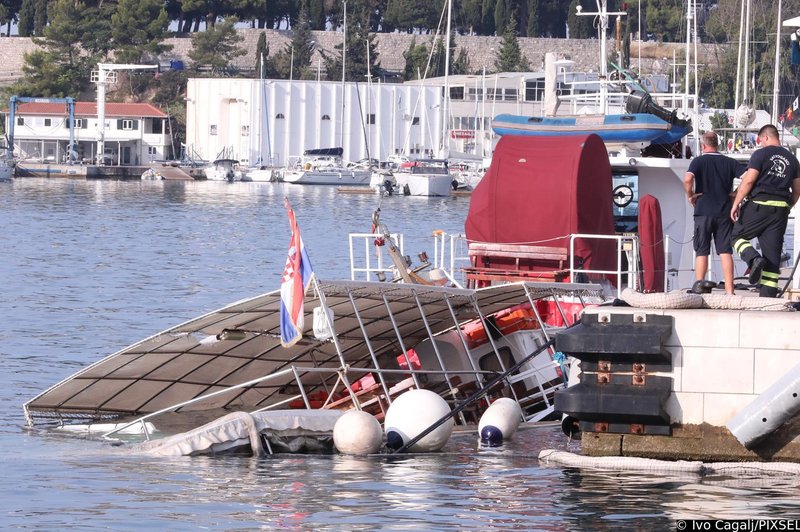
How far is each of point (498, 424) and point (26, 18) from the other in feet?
492

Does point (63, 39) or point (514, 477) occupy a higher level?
point (63, 39)

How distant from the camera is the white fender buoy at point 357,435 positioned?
15.9 m

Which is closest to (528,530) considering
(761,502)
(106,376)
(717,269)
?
(761,502)

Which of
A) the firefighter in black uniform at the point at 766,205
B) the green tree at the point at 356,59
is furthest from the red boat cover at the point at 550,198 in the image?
the green tree at the point at 356,59

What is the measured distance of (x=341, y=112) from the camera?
432ft

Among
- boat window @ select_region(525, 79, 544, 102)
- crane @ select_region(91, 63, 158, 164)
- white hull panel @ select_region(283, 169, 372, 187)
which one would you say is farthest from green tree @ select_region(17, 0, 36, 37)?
boat window @ select_region(525, 79, 544, 102)

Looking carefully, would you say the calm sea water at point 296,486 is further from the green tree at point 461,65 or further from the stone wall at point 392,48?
the stone wall at point 392,48

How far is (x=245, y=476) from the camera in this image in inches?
587

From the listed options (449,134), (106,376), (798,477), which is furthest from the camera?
(449,134)

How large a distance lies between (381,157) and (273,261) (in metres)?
78.0

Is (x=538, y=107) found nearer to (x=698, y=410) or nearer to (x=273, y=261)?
(x=273, y=261)

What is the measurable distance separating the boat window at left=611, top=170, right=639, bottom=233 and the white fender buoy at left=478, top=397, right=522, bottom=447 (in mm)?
6169

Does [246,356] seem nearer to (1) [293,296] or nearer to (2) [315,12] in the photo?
(1) [293,296]

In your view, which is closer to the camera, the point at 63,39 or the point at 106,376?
the point at 106,376
